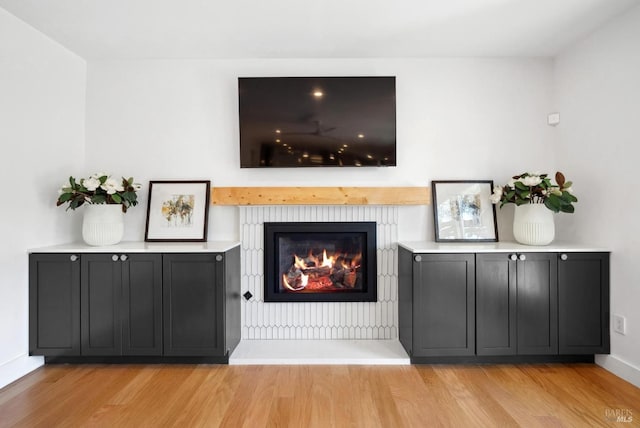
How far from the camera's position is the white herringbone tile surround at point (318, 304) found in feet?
9.97

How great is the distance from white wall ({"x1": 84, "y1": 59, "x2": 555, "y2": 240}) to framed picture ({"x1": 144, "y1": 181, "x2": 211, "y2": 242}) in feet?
0.28

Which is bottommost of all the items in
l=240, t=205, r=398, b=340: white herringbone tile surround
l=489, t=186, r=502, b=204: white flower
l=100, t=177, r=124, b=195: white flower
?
l=240, t=205, r=398, b=340: white herringbone tile surround

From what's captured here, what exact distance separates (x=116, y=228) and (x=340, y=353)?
2.00 m

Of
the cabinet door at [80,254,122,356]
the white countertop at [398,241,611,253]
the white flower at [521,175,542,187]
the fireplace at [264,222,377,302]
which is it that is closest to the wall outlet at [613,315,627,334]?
the white countertop at [398,241,611,253]

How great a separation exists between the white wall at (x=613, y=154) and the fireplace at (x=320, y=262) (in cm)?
166

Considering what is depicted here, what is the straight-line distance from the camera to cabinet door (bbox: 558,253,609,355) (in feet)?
8.19

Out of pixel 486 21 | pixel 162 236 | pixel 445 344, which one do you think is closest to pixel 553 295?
pixel 445 344

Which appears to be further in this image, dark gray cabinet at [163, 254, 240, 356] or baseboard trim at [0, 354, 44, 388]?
dark gray cabinet at [163, 254, 240, 356]

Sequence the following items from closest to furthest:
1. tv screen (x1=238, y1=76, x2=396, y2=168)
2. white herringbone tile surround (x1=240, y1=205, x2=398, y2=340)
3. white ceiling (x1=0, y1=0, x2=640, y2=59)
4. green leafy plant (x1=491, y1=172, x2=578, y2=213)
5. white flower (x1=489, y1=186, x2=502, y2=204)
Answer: white ceiling (x1=0, y1=0, x2=640, y2=59) → green leafy plant (x1=491, y1=172, x2=578, y2=213) → white flower (x1=489, y1=186, x2=502, y2=204) → tv screen (x1=238, y1=76, x2=396, y2=168) → white herringbone tile surround (x1=240, y1=205, x2=398, y2=340)

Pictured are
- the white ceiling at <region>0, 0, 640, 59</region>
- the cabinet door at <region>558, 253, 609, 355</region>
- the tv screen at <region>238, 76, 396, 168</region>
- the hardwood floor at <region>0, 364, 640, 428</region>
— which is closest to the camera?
the hardwood floor at <region>0, 364, 640, 428</region>

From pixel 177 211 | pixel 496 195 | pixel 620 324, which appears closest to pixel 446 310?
pixel 496 195

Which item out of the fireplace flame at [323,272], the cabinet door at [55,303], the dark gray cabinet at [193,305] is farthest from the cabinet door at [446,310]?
the cabinet door at [55,303]

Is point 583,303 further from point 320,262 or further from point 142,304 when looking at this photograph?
point 142,304

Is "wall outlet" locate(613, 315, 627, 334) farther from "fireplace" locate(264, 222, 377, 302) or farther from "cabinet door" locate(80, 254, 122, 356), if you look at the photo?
"cabinet door" locate(80, 254, 122, 356)
